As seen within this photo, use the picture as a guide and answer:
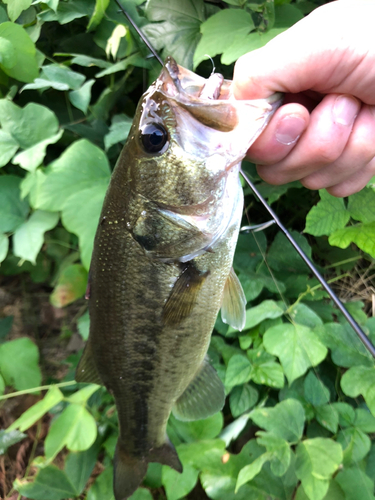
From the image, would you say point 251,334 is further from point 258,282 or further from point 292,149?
point 292,149

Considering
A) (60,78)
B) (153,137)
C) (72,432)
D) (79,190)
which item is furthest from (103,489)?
(60,78)

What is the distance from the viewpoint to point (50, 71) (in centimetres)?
154

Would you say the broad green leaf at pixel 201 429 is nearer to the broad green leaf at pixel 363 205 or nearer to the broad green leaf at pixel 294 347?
the broad green leaf at pixel 294 347

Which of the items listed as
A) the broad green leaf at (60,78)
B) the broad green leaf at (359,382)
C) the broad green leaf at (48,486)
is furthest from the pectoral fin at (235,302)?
the broad green leaf at (60,78)

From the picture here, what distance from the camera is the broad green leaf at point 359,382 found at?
1198mm

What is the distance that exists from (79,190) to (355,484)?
58.3 inches

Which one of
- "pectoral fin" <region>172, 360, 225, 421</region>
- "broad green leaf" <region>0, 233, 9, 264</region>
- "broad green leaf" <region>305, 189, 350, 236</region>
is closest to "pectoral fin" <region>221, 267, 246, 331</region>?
"pectoral fin" <region>172, 360, 225, 421</region>

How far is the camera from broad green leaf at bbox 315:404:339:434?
1.33 meters

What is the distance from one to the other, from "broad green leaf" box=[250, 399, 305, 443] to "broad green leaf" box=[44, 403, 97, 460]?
689 millimetres

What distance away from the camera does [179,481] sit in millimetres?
1271

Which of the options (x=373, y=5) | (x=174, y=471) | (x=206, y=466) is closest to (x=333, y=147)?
(x=373, y=5)

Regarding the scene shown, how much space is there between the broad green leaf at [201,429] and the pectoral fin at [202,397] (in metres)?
0.24

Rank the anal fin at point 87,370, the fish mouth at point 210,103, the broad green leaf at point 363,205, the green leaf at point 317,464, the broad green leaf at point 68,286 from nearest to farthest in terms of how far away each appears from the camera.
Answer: the fish mouth at point 210,103, the green leaf at point 317,464, the anal fin at point 87,370, the broad green leaf at point 363,205, the broad green leaf at point 68,286

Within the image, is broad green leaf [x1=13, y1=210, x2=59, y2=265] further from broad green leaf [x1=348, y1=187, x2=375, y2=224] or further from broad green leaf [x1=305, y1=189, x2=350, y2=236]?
broad green leaf [x1=348, y1=187, x2=375, y2=224]
